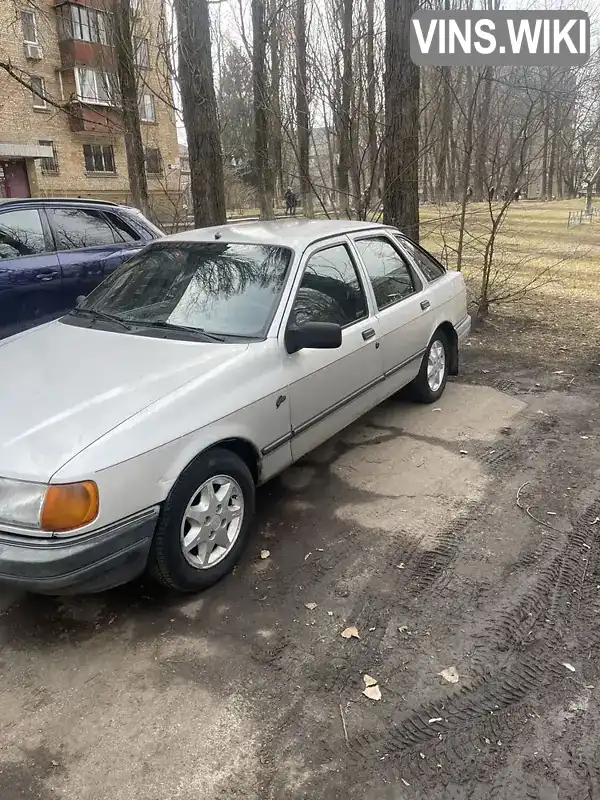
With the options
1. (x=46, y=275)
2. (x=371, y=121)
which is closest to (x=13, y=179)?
(x=371, y=121)

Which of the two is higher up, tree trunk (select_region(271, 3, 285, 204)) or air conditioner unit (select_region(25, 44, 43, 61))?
air conditioner unit (select_region(25, 44, 43, 61))

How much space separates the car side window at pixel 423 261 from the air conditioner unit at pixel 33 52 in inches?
1273

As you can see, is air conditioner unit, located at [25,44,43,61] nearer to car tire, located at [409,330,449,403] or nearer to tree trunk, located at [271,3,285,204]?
tree trunk, located at [271,3,285,204]

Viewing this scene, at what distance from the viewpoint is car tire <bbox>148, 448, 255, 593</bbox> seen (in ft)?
9.50

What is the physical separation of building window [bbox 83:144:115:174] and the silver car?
32.4 meters

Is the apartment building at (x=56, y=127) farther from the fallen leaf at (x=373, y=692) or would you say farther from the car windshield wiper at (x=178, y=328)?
the fallen leaf at (x=373, y=692)

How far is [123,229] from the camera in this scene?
687 centimetres

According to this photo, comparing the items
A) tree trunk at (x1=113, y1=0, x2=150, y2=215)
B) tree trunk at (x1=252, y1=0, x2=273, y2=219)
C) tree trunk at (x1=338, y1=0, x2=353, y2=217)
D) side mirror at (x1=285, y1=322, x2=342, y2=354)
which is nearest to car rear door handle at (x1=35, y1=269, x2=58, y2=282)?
side mirror at (x1=285, y1=322, x2=342, y2=354)

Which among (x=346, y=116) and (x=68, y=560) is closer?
(x=68, y=560)

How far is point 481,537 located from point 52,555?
2.31 meters

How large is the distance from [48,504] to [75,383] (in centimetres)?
76

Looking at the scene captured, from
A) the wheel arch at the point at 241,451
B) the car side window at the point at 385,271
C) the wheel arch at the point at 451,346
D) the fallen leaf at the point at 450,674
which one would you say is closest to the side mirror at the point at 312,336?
the wheel arch at the point at 241,451

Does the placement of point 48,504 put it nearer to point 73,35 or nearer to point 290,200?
point 290,200

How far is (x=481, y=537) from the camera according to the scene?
11.9ft
